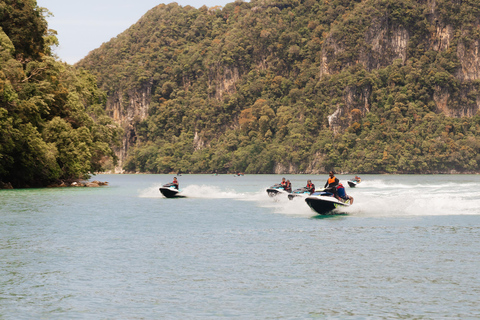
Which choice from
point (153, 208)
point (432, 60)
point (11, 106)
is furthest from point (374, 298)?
point (432, 60)

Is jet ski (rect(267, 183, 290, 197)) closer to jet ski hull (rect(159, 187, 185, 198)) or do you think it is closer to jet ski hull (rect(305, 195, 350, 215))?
jet ski hull (rect(159, 187, 185, 198))

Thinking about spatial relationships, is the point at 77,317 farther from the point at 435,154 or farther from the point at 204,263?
the point at 435,154

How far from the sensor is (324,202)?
117 feet

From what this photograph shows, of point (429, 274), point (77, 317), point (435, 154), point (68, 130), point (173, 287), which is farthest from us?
point (435, 154)

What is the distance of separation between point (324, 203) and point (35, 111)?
33814 mm

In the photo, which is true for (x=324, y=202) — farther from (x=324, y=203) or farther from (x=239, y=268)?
(x=239, y=268)

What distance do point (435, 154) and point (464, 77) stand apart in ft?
115

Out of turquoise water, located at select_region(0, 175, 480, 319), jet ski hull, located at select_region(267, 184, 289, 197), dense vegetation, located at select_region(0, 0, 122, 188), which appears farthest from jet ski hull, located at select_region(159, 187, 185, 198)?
turquoise water, located at select_region(0, 175, 480, 319)

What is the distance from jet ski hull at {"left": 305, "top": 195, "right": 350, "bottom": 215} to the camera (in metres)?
35.6

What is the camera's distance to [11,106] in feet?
185

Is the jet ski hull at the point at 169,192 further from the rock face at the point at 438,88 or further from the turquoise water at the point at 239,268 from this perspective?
the rock face at the point at 438,88

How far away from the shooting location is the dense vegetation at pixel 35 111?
56.3 m

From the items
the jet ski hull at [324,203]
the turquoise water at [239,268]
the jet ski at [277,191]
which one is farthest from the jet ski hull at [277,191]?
the turquoise water at [239,268]

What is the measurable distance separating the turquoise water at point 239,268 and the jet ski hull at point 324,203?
0.91 m
